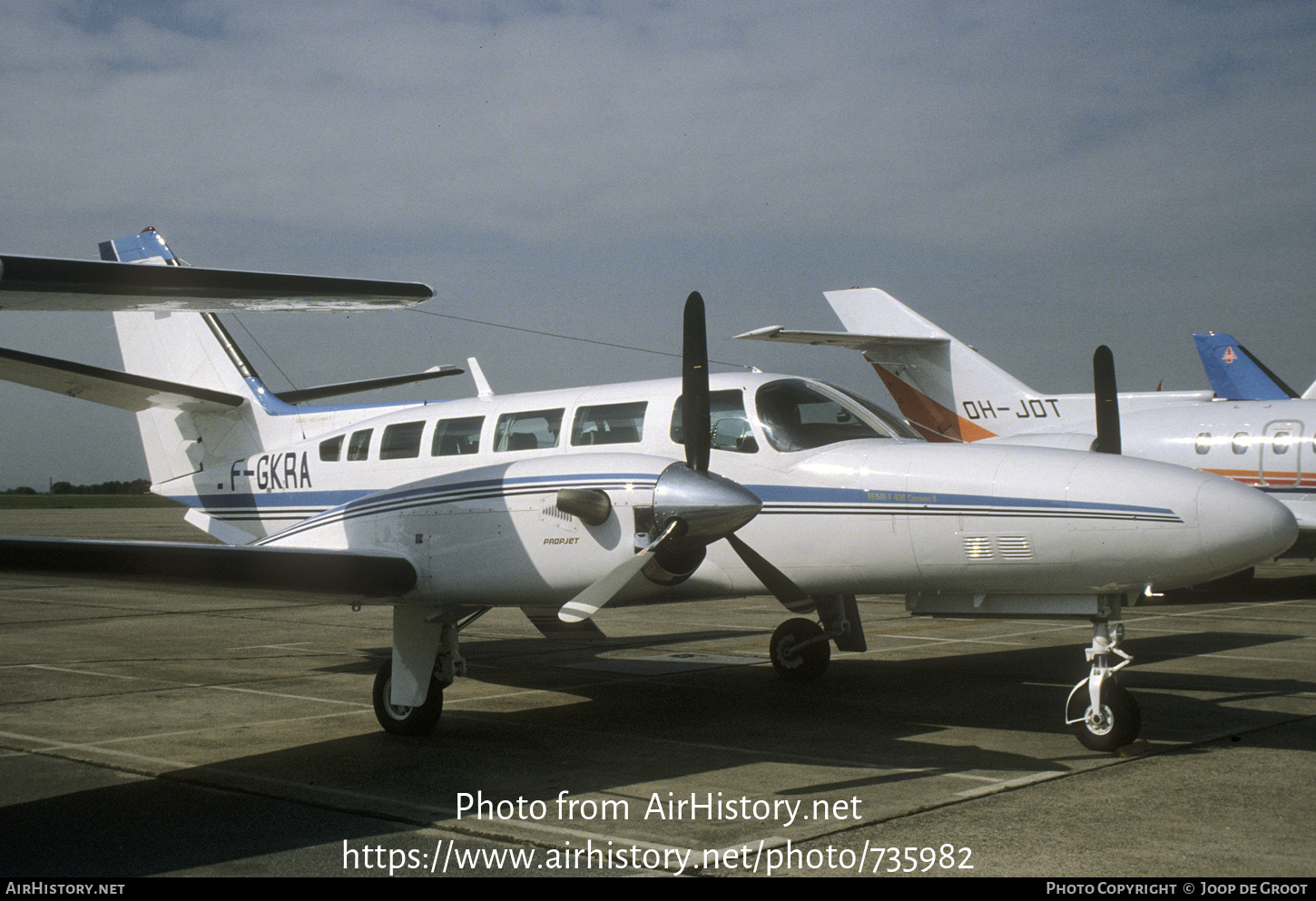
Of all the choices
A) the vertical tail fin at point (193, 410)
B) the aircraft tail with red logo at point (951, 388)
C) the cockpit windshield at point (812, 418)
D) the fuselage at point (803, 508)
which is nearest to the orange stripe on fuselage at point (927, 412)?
the aircraft tail with red logo at point (951, 388)

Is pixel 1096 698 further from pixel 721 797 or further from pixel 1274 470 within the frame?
pixel 1274 470

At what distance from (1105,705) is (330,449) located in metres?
7.01

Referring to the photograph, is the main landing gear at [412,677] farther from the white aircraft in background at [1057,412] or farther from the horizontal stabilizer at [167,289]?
the white aircraft in background at [1057,412]

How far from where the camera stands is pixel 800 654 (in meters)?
9.95

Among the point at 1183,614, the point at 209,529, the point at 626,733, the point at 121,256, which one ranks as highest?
the point at 121,256

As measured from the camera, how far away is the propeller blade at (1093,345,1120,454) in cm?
834

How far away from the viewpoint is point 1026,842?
5090 millimetres

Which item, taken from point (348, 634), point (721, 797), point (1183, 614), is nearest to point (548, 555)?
point (721, 797)

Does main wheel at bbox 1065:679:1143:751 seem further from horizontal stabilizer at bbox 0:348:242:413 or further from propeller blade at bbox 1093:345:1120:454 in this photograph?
horizontal stabilizer at bbox 0:348:242:413

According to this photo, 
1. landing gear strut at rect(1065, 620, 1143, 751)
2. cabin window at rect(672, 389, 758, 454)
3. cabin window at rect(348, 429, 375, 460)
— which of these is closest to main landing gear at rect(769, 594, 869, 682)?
cabin window at rect(672, 389, 758, 454)

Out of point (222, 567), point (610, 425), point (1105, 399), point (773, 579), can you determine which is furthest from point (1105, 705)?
point (222, 567)

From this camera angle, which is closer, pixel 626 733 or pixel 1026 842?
pixel 1026 842

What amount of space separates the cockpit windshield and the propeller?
1.04 meters
